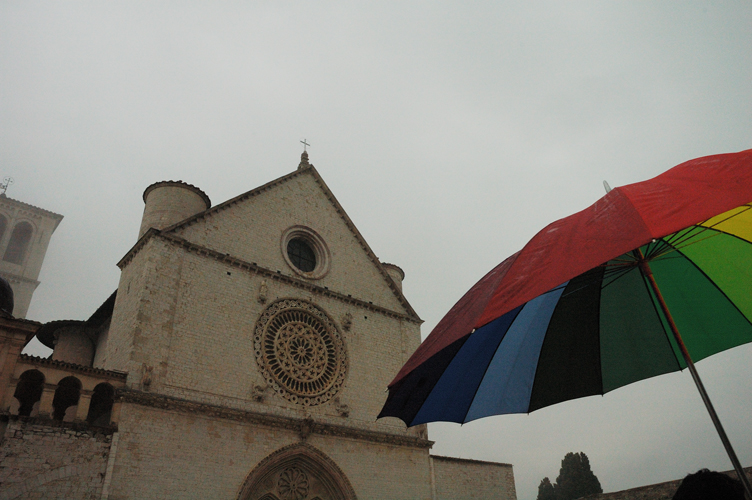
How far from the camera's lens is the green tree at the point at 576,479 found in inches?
1635

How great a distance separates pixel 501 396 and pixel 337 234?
14.8 metres

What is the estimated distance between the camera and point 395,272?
22.7 meters

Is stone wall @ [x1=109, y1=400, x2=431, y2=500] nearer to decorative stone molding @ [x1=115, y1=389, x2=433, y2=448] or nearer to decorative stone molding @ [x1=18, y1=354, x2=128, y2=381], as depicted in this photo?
decorative stone molding @ [x1=115, y1=389, x2=433, y2=448]

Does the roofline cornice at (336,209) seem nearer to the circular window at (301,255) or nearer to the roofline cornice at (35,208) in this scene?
the circular window at (301,255)

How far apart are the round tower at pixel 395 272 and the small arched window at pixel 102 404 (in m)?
12.0

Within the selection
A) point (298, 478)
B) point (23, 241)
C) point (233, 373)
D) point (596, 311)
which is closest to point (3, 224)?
point (23, 241)

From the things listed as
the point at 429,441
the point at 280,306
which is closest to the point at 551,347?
the point at 280,306

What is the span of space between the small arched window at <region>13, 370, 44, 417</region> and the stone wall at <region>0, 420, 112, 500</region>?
50.7 inches

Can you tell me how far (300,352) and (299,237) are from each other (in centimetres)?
456

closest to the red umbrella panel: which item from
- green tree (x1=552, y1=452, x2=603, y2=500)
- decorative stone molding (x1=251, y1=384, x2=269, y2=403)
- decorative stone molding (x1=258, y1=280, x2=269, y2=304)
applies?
decorative stone molding (x1=251, y1=384, x2=269, y2=403)

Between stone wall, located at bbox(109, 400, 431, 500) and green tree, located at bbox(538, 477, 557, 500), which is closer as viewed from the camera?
stone wall, located at bbox(109, 400, 431, 500)

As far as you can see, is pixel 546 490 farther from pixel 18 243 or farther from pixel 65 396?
pixel 18 243

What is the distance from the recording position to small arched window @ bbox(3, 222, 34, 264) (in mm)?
46812

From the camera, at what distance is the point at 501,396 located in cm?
565
